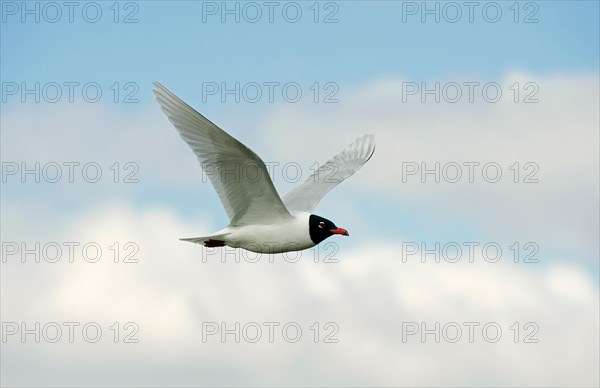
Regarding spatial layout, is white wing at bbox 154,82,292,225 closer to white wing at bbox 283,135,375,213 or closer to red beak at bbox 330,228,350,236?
red beak at bbox 330,228,350,236

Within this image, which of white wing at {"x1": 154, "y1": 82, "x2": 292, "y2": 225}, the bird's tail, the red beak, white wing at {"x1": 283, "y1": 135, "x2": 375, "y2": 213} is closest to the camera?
white wing at {"x1": 154, "y1": 82, "x2": 292, "y2": 225}

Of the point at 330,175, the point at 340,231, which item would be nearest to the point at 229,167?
the point at 340,231

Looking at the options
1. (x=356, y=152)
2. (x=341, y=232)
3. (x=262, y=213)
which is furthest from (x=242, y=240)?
(x=356, y=152)

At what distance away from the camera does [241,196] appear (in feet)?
42.7

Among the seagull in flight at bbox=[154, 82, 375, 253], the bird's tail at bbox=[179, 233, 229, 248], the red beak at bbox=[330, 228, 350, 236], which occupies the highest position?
the seagull in flight at bbox=[154, 82, 375, 253]

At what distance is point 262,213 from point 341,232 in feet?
4.29

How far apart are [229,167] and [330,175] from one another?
13.3 feet

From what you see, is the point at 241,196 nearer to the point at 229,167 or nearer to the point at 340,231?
the point at 229,167

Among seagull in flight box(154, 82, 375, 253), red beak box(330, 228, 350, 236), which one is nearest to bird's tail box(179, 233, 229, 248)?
seagull in flight box(154, 82, 375, 253)

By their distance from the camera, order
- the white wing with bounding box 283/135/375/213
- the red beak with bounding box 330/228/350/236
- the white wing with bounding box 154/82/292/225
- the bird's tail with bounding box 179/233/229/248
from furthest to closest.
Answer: the white wing with bounding box 283/135/375/213 → the red beak with bounding box 330/228/350/236 → the bird's tail with bounding box 179/233/229/248 → the white wing with bounding box 154/82/292/225

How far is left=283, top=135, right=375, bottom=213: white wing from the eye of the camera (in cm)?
1538

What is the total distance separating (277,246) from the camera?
524 inches

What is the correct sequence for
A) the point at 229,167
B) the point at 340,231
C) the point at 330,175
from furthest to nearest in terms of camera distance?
the point at 330,175
the point at 340,231
the point at 229,167

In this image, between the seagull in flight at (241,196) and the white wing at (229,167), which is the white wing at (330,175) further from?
the white wing at (229,167)
